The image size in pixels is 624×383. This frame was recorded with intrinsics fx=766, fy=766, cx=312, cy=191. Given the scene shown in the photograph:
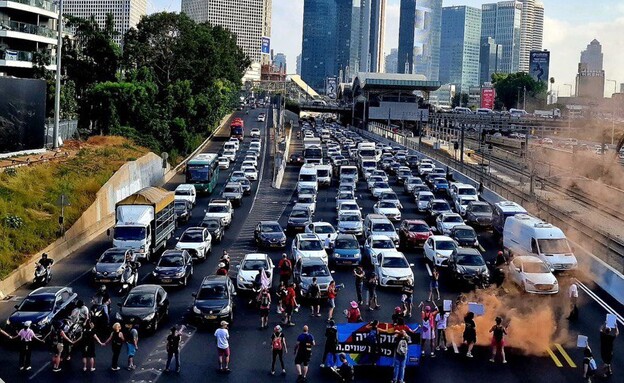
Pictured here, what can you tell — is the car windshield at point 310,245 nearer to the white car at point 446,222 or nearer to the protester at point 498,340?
the white car at point 446,222

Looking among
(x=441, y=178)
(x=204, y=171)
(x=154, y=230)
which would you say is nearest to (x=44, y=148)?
(x=204, y=171)

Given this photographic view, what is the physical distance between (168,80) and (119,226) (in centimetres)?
6545

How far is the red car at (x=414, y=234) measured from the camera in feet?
116

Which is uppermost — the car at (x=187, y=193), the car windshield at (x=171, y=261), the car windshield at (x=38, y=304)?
the car at (x=187, y=193)

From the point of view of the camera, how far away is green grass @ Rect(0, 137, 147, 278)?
31219 millimetres

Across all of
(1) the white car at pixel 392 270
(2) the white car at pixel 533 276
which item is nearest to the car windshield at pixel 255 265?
(1) the white car at pixel 392 270

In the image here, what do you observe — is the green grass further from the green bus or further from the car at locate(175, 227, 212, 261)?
the car at locate(175, 227, 212, 261)

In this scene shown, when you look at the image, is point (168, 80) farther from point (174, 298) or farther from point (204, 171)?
point (174, 298)

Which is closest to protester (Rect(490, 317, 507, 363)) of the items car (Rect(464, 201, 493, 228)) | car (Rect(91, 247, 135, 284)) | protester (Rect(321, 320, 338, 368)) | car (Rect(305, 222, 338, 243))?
protester (Rect(321, 320, 338, 368))

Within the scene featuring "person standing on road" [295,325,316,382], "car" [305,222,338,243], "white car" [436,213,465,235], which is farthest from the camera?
"white car" [436,213,465,235]

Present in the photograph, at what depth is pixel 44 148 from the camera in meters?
48.2

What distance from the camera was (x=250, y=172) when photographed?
205 feet

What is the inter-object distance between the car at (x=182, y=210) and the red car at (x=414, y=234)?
1288 cm

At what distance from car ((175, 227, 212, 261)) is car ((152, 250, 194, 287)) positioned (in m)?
3.23
